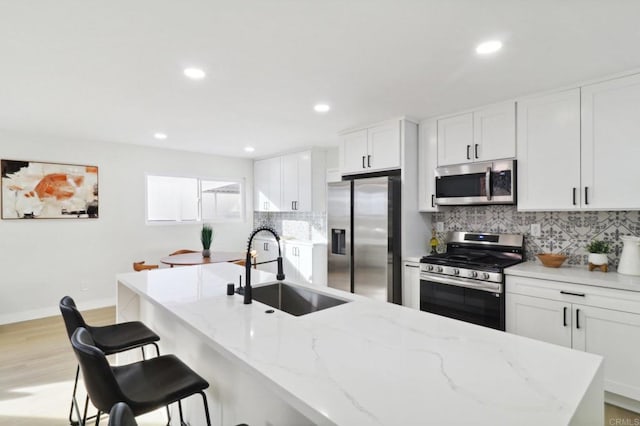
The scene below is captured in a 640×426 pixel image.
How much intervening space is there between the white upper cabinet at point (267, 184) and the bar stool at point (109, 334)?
383 centimetres

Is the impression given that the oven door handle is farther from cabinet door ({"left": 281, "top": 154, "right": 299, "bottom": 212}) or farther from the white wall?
the white wall

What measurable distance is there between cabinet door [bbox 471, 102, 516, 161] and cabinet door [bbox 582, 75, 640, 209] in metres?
0.51

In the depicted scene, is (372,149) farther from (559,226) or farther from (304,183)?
(559,226)

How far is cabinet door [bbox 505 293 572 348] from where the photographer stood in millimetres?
2473

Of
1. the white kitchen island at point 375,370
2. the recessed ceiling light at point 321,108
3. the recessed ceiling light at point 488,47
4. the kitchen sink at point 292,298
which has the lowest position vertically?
the kitchen sink at point 292,298

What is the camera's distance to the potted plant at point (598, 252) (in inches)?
103

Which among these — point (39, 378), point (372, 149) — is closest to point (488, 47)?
point (372, 149)

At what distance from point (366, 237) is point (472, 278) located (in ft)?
3.69

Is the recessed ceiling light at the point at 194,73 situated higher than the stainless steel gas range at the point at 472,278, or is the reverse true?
the recessed ceiling light at the point at 194,73

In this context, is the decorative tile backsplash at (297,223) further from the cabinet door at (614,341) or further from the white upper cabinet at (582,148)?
the cabinet door at (614,341)

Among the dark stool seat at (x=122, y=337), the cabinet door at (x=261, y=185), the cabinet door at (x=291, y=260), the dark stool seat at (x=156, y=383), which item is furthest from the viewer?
the cabinet door at (x=261, y=185)

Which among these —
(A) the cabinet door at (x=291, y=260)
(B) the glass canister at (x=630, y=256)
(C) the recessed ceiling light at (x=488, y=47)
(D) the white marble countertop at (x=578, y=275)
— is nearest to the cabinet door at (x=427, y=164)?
(D) the white marble countertop at (x=578, y=275)

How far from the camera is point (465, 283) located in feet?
9.66

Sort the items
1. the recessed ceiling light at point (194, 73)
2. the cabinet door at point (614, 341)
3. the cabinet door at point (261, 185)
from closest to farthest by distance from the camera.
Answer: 1. the cabinet door at point (614, 341)
2. the recessed ceiling light at point (194, 73)
3. the cabinet door at point (261, 185)
